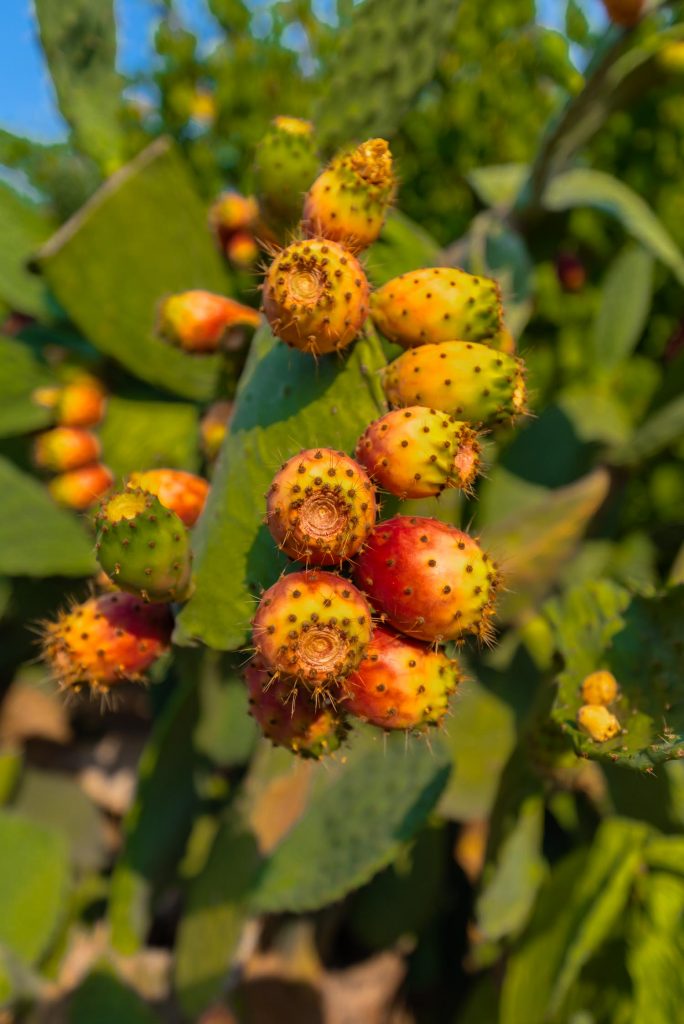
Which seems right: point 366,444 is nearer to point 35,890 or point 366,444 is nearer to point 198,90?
point 35,890

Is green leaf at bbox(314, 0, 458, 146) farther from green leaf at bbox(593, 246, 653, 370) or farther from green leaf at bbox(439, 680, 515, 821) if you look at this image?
green leaf at bbox(439, 680, 515, 821)

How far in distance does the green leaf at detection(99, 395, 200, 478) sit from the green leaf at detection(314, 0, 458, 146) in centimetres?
69

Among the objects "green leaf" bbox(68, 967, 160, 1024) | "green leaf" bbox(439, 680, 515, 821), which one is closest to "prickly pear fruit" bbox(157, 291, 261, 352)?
"green leaf" bbox(439, 680, 515, 821)

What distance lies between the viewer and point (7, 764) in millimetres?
2334

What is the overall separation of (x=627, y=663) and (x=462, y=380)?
56 centimetres

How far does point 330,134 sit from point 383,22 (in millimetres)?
253

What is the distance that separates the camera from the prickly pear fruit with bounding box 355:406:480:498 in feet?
2.77

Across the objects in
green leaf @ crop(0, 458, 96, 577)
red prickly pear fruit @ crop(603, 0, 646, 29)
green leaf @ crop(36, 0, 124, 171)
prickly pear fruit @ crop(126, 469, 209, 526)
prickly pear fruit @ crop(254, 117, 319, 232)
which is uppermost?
red prickly pear fruit @ crop(603, 0, 646, 29)

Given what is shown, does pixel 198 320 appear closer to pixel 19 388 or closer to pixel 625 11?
pixel 19 388

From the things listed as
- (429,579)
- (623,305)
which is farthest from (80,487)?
(623,305)

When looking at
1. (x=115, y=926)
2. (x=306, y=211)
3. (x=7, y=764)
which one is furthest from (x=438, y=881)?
(x=306, y=211)

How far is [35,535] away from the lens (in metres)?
1.65

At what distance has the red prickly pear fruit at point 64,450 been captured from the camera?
5.50ft

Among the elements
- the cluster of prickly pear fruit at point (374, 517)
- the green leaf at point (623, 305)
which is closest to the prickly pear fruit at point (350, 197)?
the cluster of prickly pear fruit at point (374, 517)
